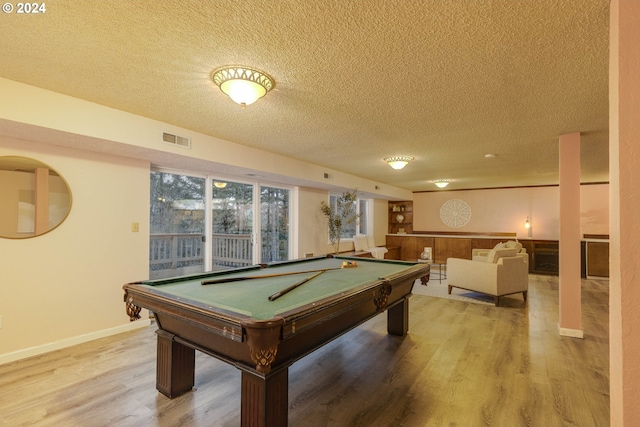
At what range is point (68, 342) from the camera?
10.3ft

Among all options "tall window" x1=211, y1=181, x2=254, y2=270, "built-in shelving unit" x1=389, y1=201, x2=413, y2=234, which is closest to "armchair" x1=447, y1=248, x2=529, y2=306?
"tall window" x1=211, y1=181, x2=254, y2=270

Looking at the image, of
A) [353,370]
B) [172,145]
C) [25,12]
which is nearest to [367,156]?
[172,145]

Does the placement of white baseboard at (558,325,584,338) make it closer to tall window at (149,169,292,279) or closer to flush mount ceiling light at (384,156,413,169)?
flush mount ceiling light at (384,156,413,169)

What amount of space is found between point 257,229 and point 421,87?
3913 millimetres

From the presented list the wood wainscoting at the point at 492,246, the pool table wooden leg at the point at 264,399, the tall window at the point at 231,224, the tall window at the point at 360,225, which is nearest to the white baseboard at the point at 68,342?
the tall window at the point at 231,224

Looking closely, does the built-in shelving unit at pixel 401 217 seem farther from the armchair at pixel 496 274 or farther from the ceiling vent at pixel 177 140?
the ceiling vent at pixel 177 140

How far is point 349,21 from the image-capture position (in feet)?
5.38

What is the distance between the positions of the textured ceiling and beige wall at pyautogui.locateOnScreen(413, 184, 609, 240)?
530cm

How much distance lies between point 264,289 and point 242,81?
4.99ft

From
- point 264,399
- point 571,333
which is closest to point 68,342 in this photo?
point 264,399

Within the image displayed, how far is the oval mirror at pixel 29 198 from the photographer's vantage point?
2.79 metres

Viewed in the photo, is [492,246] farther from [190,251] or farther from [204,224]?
[190,251]

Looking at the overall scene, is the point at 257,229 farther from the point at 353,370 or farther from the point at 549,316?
the point at 549,316

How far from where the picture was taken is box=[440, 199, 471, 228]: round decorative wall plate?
9406 mm
